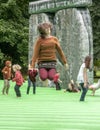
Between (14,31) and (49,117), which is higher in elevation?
(14,31)

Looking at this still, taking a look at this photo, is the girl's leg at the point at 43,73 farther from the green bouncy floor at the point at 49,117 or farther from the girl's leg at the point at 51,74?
the green bouncy floor at the point at 49,117

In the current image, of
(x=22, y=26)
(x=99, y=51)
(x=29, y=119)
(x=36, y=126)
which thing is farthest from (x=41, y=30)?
(x=22, y=26)

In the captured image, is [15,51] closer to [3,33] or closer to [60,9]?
[3,33]

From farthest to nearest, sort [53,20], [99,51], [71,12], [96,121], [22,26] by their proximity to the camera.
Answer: [22,26] < [99,51] < [53,20] < [71,12] < [96,121]

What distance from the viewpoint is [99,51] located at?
37.6 m

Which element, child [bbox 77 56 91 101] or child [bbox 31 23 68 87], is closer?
child [bbox 31 23 68 87]

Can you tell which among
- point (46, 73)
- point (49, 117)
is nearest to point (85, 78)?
point (49, 117)

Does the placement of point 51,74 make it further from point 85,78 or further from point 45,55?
point 85,78

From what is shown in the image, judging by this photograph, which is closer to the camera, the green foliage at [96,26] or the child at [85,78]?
the child at [85,78]

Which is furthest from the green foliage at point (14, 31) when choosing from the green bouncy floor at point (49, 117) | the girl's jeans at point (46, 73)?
the girl's jeans at point (46, 73)

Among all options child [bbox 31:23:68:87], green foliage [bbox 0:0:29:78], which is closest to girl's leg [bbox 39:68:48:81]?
child [bbox 31:23:68:87]

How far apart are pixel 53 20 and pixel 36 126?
1643cm

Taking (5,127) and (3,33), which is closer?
(5,127)

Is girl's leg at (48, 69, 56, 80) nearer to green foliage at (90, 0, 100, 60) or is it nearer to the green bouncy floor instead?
the green bouncy floor
